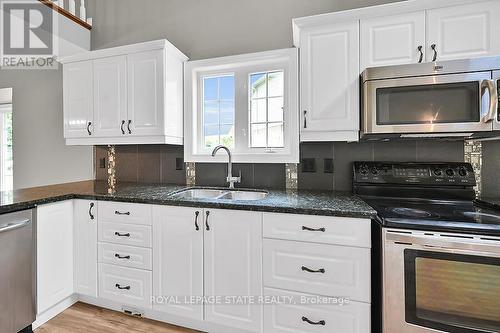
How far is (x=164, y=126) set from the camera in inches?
86.0

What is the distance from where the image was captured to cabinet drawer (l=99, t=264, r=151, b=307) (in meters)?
1.86

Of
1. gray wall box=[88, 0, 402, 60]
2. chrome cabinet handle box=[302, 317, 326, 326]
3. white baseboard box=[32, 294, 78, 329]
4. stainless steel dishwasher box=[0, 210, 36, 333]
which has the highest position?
gray wall box=[88, 0, 402, 60]

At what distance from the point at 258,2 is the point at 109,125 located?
1752 mm

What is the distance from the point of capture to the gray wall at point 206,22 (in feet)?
7.35

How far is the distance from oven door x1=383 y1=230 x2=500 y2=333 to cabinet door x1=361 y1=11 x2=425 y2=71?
113 cm

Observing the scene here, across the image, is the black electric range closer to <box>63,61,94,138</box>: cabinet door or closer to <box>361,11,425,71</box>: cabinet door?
<box>361,11,425,71</box>: cabinet door

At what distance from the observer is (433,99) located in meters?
1.54

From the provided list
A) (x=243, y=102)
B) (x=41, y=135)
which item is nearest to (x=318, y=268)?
(x=243, y=102)

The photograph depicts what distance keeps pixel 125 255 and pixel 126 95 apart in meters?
1.36

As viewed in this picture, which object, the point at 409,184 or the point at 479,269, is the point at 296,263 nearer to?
the point at 479,269

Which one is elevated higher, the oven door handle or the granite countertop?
the granite countertop

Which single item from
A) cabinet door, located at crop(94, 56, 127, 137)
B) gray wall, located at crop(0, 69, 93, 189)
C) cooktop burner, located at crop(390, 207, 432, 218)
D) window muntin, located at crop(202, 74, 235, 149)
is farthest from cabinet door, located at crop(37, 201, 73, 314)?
cooktop burner, located at crop(390, 207, 432, 218)

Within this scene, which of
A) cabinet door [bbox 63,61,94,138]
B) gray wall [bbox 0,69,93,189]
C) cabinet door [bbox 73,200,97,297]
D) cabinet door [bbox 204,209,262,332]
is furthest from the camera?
gray wall [bbox 0,69,93,189]

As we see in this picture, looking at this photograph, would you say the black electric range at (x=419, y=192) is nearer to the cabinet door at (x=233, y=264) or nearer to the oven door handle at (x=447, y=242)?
the oven door handle at (x=447, y=242)
